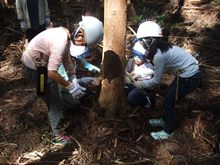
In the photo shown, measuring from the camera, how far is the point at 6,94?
6543 mm

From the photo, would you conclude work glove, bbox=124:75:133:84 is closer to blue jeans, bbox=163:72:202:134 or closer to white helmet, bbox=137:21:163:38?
blue jeans, bbox=163:72:202:134

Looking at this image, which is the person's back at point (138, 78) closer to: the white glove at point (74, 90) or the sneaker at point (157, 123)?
the sneaker at point (157, 123)

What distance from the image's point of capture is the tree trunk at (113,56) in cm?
456

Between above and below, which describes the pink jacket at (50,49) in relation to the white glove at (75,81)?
above

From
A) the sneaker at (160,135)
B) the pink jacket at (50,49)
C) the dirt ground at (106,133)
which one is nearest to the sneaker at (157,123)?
the dirt ground at (106,133)

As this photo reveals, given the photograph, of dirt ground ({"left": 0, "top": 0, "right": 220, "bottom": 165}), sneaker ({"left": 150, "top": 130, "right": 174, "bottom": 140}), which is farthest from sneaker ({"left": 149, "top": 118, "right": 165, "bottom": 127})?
sneaker ({"left": 150, "top": 130, "right": 174, "bottom": 140})

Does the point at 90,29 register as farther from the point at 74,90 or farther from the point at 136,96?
the point at 136,96

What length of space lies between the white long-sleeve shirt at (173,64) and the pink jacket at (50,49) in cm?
112

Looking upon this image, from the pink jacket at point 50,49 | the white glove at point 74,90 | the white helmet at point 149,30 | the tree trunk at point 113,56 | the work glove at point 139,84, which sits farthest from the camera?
the work glove at point 139,84

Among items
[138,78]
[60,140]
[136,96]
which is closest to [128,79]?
[138,78]

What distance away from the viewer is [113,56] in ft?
15.7

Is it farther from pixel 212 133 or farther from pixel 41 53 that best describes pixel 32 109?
pixel 212 133

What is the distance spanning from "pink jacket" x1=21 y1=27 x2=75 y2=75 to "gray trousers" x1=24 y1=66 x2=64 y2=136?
155 mm

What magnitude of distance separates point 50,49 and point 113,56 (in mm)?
801
